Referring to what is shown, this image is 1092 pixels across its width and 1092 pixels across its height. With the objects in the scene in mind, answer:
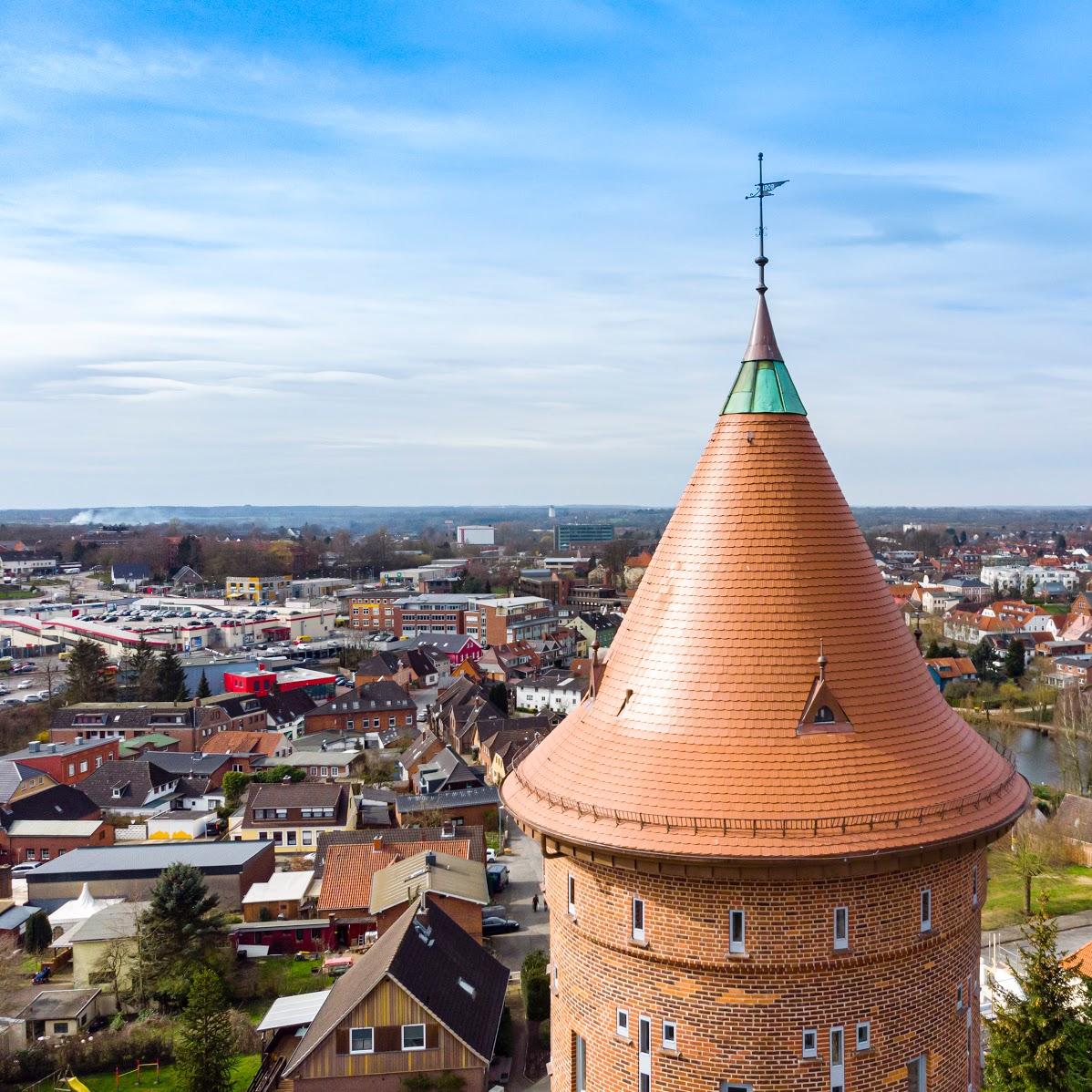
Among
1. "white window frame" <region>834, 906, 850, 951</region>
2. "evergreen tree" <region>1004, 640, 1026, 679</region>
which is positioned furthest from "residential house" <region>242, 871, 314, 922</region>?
"evergreen tree" <region>1004, 640, 1026, 679</region>

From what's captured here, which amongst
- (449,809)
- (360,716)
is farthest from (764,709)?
(360,716)

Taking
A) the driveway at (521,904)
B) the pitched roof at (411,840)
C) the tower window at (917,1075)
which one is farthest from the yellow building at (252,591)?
the tower window at (917,1075)

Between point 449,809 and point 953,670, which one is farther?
point 953,670

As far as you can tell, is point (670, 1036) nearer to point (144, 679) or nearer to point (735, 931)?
point (735, 931)

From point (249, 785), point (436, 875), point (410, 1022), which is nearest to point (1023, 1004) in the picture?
point (410, 1022)

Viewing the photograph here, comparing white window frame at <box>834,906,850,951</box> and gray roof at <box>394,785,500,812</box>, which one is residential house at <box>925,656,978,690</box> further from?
white window frame at <box>834,906,850,951</box>

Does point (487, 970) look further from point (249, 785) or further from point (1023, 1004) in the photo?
point (249, 785)
